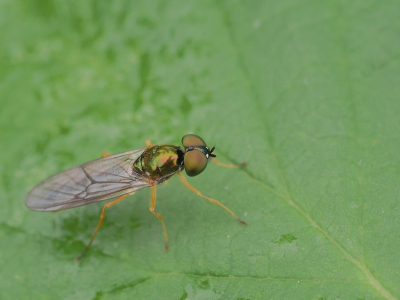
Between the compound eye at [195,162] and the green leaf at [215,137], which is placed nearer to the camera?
the green leaf at [215,137]

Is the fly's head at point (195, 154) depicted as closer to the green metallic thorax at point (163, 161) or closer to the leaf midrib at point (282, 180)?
the green metallic thorax at point (163, 161)

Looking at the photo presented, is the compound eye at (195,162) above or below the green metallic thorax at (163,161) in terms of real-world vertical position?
below

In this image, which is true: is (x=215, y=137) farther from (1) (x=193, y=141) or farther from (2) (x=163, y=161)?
(2) (x=163, y=161)

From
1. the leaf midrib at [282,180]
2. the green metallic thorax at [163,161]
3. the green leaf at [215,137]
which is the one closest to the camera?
the leaf midrib at [282,180]

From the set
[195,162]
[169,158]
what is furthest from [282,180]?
[169,158]

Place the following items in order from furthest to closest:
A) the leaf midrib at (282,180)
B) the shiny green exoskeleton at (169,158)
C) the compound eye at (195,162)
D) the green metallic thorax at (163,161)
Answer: the green metallic thorax at (163,161), the shiny green exoskeleton at (169,158), the compound eye at (195,162), the leaf midrib at (282,180)

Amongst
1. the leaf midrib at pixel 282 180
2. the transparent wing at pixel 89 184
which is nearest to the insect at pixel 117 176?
the transparent wing at pixel 89 184

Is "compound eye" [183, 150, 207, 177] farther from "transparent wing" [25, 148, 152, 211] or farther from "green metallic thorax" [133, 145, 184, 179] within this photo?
"transparent wing" [25, 148, 152, 211]

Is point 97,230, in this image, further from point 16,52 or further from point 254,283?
point 16,52
